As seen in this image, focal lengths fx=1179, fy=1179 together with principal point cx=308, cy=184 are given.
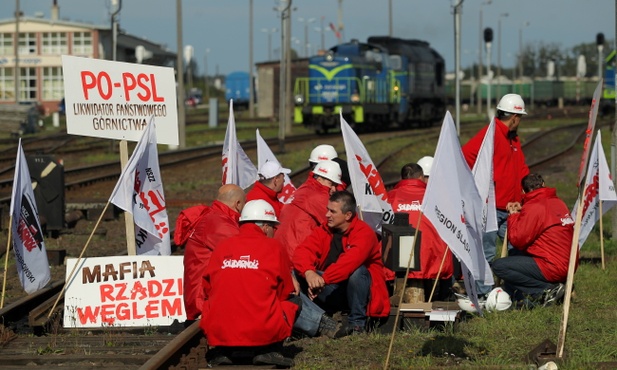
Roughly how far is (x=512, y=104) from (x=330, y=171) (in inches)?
86.3

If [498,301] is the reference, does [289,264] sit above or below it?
above

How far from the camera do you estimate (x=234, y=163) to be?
38.5 feet

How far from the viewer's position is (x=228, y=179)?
1189cm

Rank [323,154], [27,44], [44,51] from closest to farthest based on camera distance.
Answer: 1. [323,154]
2. [44,51]
3. [27,44]

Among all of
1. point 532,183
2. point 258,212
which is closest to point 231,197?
point 258,212

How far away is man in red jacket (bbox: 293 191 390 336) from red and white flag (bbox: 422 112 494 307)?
1.07m

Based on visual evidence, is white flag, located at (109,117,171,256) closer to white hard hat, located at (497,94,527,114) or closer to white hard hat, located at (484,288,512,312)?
white hard hat, located at (484,288,512,312)

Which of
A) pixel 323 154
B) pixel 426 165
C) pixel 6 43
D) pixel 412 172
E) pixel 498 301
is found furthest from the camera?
pixel 6 43

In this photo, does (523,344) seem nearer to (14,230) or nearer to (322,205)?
(322,205)

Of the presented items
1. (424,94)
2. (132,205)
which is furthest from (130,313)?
(424,94)

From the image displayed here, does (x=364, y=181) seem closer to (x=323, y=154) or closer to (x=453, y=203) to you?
(x=323, y=154)

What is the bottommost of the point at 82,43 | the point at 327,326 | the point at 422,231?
the point at 327,326

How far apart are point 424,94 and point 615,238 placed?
37752 millimetres

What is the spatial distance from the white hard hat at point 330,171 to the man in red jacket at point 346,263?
855mm
